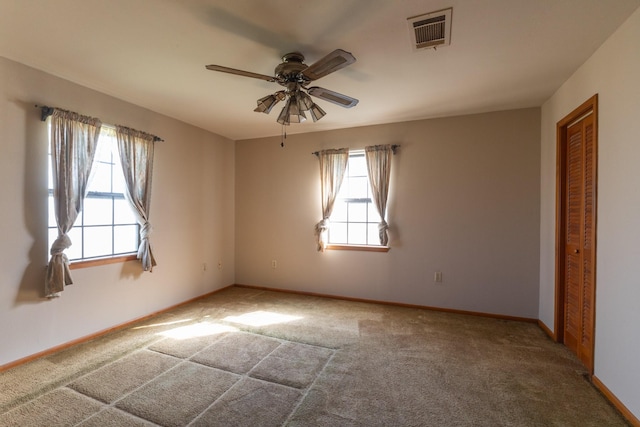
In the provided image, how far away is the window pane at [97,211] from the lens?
298cm

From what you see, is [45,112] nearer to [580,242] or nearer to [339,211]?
[339,211]

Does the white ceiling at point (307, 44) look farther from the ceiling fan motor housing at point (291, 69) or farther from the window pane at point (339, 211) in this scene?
the window pane at point (339, 211)

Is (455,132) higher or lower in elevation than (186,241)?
higher

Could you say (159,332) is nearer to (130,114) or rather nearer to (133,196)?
(133,196)

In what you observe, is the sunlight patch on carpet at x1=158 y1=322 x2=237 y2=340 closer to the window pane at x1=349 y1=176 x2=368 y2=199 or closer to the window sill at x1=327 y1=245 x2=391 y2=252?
the window sill at x1=327 y1=245 x2=391 y2=252

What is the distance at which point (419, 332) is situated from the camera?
3150 mm

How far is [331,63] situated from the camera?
1.86m

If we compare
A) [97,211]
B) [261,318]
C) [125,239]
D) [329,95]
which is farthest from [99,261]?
[329,95]

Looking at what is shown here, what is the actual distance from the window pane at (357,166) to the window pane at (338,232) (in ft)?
2.64

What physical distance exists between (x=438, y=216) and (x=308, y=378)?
2.62m

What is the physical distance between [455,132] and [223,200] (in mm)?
3666

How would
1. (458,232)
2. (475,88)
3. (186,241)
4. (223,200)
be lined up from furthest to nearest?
(223,200)
(186,241)
(458,232)
(475,88)

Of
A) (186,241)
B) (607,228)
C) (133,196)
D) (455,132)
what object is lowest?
(186,241)

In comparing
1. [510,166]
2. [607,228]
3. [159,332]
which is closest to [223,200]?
[159,332]
